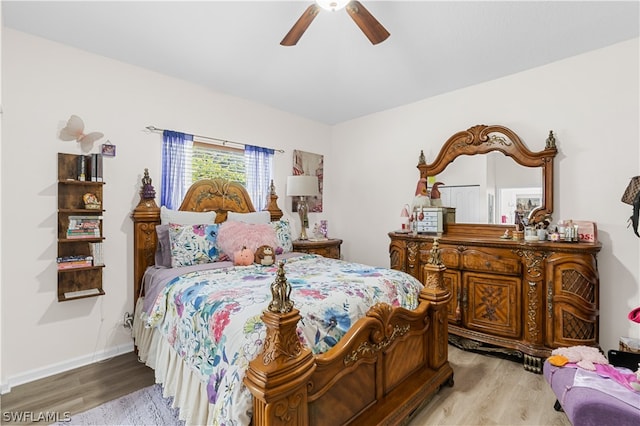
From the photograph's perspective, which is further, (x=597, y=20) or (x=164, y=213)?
(x=164, y=213)

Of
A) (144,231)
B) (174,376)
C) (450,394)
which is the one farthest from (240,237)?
(450,394)

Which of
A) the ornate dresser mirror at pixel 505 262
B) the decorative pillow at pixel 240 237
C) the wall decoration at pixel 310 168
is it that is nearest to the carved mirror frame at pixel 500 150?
the ornate dresser mirror at pixel 505 262

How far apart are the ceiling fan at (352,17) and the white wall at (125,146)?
1.73 m

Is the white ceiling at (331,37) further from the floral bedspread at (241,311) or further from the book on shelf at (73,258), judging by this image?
the floral bedspread at (241,311)

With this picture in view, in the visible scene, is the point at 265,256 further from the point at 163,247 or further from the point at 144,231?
the point at 144,231

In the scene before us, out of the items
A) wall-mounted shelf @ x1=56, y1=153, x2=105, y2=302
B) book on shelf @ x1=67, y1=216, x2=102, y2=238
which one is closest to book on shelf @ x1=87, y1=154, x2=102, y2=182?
wall-mounted shelf @ x1=56, y1=153, x2=105, y2=302

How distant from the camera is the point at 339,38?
2.43 meters

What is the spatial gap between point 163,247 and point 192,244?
31cm

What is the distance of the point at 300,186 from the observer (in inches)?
154

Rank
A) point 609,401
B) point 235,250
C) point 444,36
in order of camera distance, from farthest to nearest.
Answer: point 235,250, point 444,36, point 609,401

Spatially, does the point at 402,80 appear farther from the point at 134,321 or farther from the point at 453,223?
the point at 134,321

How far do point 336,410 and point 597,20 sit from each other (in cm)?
312

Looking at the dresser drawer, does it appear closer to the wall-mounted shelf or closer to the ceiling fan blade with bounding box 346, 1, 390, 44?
the ceiling fan blade with bounding box 346, 1, 390, 44

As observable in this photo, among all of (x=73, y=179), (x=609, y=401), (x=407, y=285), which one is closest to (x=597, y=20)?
(x=407, y=285)
